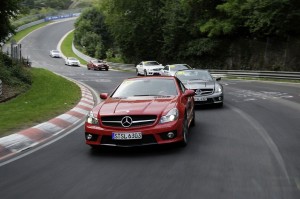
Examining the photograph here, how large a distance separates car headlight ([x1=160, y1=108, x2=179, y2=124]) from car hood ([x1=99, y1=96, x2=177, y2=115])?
97 millimetres

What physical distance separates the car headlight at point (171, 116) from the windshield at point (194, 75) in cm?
821

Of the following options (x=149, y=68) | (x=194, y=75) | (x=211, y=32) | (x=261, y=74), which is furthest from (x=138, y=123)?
(x=211, y=32)

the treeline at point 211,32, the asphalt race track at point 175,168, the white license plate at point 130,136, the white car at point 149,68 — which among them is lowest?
the white car at point 149,68

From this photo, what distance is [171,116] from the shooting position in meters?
8.08

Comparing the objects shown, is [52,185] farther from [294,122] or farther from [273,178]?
[294,122]

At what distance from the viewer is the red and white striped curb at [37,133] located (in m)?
8.92

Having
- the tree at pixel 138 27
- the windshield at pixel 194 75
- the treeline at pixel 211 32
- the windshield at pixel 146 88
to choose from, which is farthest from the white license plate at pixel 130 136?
the tree at pixel 138 27

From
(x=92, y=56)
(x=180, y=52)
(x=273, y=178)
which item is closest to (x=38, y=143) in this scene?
(x=273, y=178)

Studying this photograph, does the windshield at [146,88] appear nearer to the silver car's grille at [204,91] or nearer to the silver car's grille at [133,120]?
the silver car's grille at [133,120]

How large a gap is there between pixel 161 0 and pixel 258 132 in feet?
161

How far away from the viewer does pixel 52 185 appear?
6055mm

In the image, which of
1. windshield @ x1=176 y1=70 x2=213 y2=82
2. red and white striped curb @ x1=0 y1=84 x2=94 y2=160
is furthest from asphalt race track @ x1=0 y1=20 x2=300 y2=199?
windshield @ x1=176 y1=70 x2=213 y2=82

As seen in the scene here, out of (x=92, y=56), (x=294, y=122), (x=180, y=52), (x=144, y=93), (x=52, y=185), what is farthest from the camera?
(x=92, y=56)

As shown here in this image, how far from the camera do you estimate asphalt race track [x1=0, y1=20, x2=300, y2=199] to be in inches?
220
